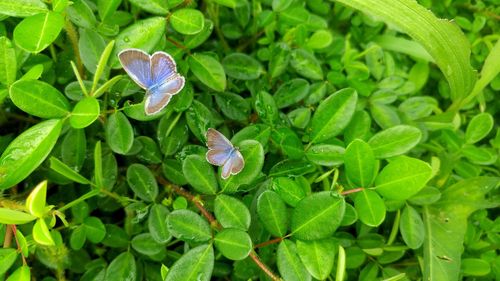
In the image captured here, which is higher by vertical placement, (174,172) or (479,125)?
(479,125)

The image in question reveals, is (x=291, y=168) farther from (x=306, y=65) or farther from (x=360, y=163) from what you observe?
(x=306, y=65)

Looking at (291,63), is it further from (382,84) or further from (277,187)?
(277,187)

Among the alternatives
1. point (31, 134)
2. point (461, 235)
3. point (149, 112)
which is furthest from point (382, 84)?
point (31, 134)

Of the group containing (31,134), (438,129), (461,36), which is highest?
(461,36)

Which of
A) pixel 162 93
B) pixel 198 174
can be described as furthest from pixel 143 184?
pixel 162 93

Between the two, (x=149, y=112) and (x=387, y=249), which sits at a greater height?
(x=149, y=112)

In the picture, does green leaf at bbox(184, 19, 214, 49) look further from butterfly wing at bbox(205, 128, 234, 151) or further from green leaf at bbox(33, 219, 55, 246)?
green leaf at bbox(33, 219, 55, 246)

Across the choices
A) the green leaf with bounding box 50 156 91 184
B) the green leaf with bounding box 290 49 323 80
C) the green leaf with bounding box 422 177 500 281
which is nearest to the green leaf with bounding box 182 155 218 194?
the green leaf with bounding box 50 156 91 184

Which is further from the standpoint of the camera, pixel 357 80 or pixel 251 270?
pixel 357 80
